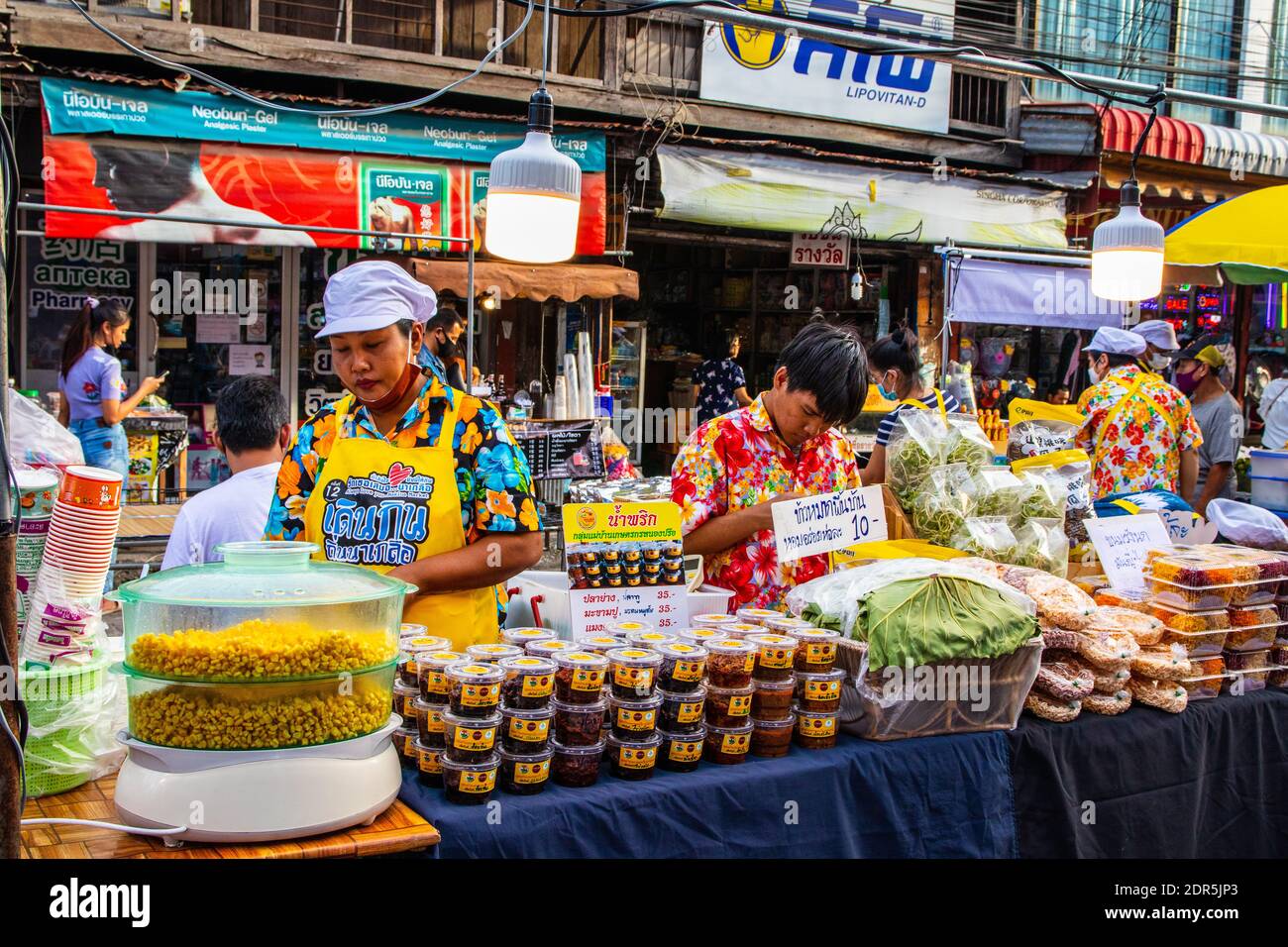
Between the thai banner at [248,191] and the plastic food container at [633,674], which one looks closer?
the plastic food container at [633,674]

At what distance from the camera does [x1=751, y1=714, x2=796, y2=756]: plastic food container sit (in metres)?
2.89

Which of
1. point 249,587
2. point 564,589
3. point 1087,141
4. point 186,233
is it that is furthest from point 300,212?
point 1087,141

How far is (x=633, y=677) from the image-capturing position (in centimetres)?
268

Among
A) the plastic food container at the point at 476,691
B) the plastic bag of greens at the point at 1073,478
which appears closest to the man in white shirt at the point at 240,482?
the plastic food container at the point at 476,691

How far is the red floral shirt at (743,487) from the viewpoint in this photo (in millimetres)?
3727

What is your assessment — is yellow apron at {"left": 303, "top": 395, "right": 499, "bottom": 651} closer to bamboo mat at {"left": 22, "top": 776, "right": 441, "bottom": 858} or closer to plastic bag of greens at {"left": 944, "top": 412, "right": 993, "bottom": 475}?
bamboo mat at {"left": 22, "top": 776, "right": 441, "bottom": 858}

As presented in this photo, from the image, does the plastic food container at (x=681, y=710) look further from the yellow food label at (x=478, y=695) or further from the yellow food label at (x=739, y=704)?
the yellow food label at (x=478, y=695)

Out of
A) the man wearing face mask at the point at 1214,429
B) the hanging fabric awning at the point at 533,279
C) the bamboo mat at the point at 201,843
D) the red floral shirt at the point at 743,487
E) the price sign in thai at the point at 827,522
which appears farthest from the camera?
the hanging fabric awning at the point at 533,279

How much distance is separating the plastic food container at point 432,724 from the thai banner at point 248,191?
6.03 metres

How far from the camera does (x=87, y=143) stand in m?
8.45

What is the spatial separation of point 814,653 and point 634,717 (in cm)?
56

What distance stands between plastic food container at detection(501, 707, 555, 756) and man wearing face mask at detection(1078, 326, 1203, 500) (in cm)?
489

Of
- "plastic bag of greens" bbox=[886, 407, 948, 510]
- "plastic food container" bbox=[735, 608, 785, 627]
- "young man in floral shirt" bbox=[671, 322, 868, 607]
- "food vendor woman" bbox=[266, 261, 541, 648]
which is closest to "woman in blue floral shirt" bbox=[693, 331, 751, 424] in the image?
"plastic bag of greens" bbox=[886, 407, 948, 510]

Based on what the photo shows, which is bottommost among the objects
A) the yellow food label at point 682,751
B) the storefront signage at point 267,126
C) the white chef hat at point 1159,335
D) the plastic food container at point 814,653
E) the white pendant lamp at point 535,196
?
the yellow food label at point 682,751
